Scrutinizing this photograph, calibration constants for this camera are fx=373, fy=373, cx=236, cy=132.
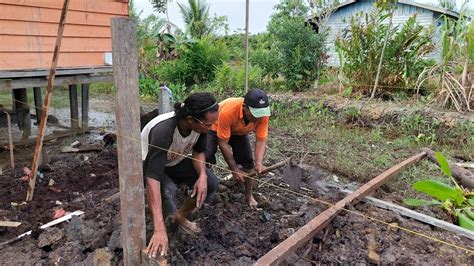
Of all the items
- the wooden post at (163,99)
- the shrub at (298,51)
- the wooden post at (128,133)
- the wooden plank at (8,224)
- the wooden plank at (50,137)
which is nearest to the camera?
the wooden post at (128,133)

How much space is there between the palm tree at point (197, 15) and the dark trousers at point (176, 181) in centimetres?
1462

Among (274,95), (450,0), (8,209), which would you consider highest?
(450,0)

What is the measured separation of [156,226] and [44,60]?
4.19 m

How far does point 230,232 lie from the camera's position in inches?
130

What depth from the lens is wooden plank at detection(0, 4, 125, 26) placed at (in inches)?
198

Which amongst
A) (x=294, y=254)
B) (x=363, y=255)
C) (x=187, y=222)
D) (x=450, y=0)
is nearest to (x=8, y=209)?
(x=187, y=222)

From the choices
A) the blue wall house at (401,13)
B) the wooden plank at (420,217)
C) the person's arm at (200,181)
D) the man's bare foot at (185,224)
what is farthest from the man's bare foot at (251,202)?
the blue wall house at (401,13)

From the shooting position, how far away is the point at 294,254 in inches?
119

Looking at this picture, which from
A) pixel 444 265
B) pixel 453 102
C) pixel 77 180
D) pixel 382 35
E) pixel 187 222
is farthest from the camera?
pixel 382 35

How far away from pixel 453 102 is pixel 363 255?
5.73 m

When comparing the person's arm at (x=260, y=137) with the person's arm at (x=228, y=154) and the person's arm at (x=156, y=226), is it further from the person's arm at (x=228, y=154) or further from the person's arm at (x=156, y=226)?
the person's arm at (x=156, y=226)

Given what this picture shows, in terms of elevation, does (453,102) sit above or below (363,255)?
above

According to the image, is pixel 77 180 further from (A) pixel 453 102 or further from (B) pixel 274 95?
(A) pixel 453 102

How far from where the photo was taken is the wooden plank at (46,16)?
16.5 ft
